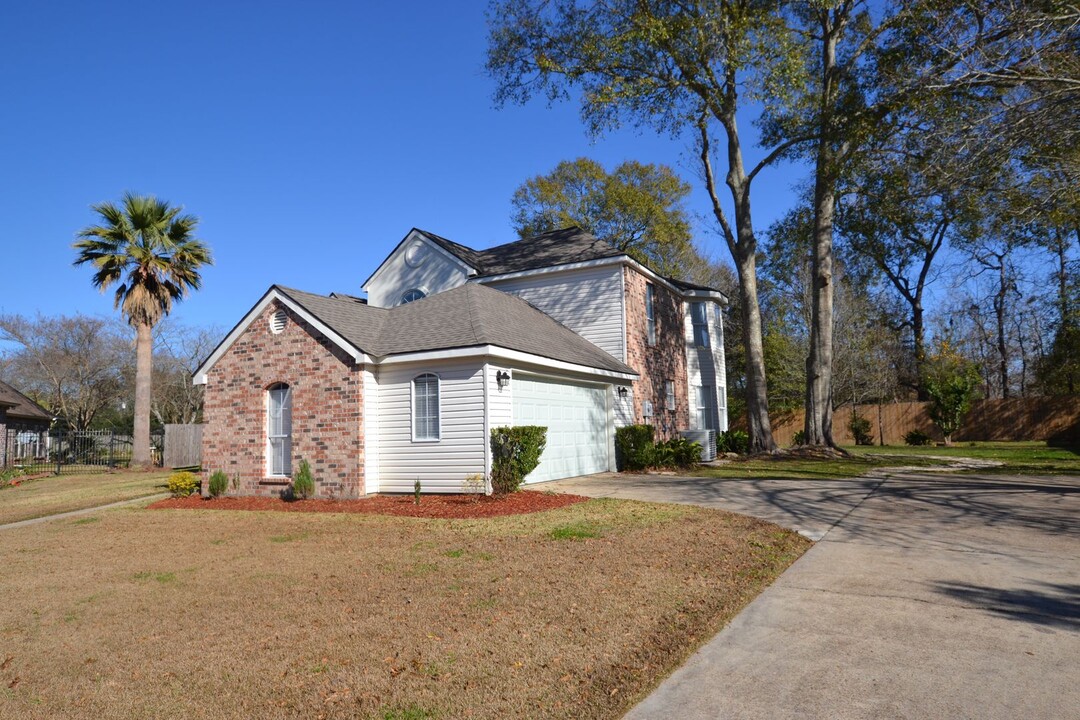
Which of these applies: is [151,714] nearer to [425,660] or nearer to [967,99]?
[425,660]

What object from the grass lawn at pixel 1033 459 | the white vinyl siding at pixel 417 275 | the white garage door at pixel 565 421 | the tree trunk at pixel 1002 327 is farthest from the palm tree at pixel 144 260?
the tree trunk at pixel 1002 327

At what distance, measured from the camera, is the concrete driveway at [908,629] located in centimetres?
402

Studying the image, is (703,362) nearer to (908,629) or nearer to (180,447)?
(908,629)

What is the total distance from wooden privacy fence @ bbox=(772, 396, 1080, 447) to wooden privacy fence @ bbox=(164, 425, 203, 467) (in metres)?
25.8

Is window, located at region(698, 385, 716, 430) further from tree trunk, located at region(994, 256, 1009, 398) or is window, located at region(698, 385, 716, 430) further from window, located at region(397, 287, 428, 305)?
tree trunk, located at region(994, 256, 1009, 398)

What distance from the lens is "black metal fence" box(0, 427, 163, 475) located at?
28.1m

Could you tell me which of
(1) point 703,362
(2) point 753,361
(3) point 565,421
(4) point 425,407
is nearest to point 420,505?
(4) point 425,407

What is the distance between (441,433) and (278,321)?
4532mm

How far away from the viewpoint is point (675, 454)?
64.7 feet

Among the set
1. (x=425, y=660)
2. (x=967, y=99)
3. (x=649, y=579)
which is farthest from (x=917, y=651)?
(x=967, y=99)

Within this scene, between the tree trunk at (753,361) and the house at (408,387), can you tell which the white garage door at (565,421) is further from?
the tree trunk at (753,361)

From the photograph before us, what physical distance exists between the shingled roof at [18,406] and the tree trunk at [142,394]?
4.85 metres

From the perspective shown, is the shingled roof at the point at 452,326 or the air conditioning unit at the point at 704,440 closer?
the shingled roof at the point at 452,326

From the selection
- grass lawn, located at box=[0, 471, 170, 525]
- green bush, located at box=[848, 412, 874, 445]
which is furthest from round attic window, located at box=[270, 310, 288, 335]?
green bush, located at box=[848, 412, 874, 445]
